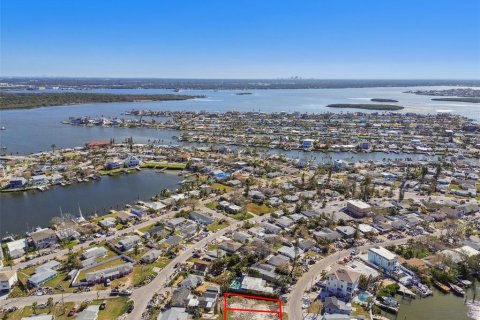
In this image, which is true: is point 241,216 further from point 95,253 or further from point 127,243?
point 95,253

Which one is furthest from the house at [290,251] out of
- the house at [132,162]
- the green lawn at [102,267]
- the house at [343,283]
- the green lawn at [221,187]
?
the house at [132,162]

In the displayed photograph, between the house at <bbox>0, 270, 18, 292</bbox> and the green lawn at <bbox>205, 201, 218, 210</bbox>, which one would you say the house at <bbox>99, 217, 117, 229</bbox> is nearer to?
the house at <bbox>0, 270, 18, 292</bbox>

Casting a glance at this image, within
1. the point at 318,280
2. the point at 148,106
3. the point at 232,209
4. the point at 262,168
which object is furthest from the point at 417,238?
the point at 148,106

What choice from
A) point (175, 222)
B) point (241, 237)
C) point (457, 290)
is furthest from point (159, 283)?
point (457, 290)

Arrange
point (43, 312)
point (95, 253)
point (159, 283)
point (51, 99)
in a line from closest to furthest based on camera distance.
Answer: point (43, 312) → point (159, 283) → point (95, 253) → point (51, 99)

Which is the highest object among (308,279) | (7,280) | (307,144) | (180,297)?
(307,144)
